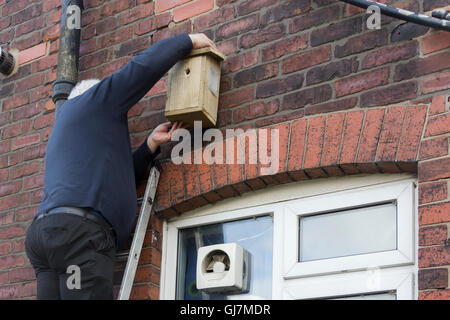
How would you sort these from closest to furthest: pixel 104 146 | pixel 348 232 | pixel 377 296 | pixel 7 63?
pixel 377 296
pixel 348 232
pixel 104 146
pixel 7 63

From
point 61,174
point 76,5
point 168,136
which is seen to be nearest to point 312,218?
point 168,136

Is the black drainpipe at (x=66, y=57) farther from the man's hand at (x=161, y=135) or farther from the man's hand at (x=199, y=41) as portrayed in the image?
the man's hand at (x=199, y=41)

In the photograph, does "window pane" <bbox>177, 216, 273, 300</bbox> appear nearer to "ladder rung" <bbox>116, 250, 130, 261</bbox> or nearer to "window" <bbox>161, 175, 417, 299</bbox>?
"window" <bbox>161, 175, 417, 299</bbox>

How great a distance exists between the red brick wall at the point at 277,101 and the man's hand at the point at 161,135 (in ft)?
0.41

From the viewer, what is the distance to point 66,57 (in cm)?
440

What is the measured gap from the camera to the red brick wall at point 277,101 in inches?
129

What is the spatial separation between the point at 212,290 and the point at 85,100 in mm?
1058

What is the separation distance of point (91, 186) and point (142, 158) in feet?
1.72

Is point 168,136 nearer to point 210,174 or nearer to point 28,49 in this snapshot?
point 210,174

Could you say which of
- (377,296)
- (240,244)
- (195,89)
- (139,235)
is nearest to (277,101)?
(195,89)

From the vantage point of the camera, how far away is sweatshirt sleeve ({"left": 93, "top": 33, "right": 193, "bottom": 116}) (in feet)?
11.9

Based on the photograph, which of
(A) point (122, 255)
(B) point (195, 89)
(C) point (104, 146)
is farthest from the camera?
(A) point (122, 255)

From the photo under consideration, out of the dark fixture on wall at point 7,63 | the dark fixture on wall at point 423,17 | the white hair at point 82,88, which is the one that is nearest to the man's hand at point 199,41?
the white hair at point 82,88

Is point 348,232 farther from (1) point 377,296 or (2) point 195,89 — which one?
(2) point 195,89
